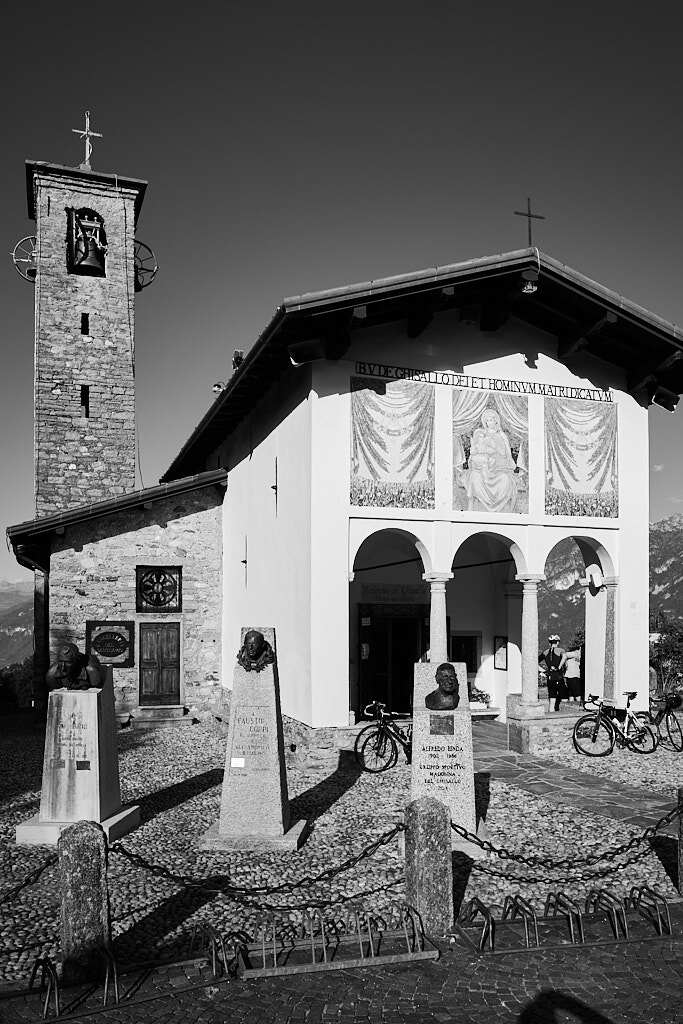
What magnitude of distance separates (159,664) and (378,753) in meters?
6.91

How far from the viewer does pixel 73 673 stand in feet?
26.5

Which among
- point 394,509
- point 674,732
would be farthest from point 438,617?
point 674,732

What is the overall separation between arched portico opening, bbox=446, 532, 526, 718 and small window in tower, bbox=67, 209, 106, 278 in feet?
42.2

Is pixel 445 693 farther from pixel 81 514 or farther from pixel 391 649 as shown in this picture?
pixel 81 514

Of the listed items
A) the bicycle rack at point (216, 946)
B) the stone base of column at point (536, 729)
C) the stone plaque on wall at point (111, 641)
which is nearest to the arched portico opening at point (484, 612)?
the stone base of column at point (536, 729)

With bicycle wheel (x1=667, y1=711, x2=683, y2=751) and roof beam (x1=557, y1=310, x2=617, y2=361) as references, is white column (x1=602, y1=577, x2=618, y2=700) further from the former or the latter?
roof beam (x1=557, y1=310, x2=617, y2=361)

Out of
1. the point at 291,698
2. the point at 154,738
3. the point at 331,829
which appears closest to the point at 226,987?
the point at 331,829

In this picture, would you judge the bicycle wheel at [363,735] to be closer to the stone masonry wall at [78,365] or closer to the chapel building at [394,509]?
the chapel building at [394,509]

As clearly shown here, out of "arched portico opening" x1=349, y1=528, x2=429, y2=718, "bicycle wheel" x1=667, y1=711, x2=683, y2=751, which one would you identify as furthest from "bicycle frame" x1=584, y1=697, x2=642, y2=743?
"arched portico opening" x1=349, y1=528, x2=429, y2=718

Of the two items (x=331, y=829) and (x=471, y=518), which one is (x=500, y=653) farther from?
(x=331, y=829)

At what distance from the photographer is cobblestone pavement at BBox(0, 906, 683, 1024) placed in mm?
4258

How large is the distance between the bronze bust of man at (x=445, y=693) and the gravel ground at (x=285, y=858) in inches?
51.5

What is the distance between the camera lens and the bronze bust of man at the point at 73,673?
801cm

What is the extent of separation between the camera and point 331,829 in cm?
794
